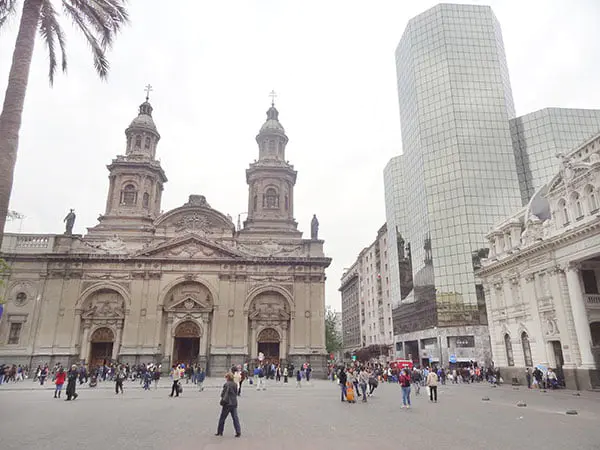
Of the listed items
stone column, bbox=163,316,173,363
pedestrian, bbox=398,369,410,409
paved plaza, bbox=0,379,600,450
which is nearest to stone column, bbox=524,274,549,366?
paved plaza, bbox=0,379,600,450

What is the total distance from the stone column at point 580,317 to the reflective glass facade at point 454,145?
25.7m

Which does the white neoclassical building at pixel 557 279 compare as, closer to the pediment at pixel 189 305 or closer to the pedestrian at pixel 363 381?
the pedestrian at pixel 363 381

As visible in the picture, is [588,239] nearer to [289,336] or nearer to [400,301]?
[289,336]

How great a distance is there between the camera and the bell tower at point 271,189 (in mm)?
45250

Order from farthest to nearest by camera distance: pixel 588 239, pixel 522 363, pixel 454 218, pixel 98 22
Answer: pixel 454 218 < pixel 522 363 < pixel 588 239 < pixel 98 22

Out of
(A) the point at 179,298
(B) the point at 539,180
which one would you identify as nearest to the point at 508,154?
(B) the point at 539,180

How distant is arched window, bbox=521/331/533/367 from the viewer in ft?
102

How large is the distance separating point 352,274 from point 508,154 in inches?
→ 1724

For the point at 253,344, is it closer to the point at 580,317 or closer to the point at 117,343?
the point at 117,343

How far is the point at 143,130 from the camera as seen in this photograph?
48.0m

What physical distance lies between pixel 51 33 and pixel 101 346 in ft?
101

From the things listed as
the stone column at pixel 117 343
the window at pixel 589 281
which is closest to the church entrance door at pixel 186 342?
the stone column at pixel 117 343

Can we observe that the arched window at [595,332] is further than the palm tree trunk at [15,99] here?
Yes

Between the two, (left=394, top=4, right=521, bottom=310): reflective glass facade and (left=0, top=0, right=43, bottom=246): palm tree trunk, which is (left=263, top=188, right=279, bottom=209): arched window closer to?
(left=394, top=4, right=521, bottom=310): reflective glass facade
